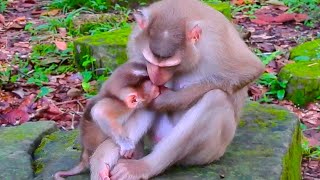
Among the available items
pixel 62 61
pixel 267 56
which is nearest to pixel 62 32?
pixel 62 61

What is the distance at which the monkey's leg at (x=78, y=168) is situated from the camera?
418 cm

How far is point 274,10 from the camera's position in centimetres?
955

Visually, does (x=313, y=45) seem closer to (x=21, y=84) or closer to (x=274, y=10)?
(x=274, y=10)

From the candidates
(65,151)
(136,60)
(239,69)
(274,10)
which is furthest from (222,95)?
(274,10)

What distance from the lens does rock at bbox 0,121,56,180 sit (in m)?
4.46

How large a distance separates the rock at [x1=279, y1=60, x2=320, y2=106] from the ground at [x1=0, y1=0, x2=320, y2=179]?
0.22 feet

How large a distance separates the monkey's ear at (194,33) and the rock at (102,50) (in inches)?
120

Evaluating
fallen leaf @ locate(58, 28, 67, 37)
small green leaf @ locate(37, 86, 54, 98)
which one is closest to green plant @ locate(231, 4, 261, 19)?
fallen leaf @ locate(58, 28, 67, 37)

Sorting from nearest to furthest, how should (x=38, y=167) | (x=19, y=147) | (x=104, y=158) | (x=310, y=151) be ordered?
(x=104, y=158) → (x=38, y=167) → (x=19, y=147) → (x=310, y=151)

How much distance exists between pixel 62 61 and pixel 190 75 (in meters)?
3.75

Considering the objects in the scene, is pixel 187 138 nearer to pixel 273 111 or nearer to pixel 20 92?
pixel 273 111

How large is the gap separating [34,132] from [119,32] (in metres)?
2.53

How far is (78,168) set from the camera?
423 cm

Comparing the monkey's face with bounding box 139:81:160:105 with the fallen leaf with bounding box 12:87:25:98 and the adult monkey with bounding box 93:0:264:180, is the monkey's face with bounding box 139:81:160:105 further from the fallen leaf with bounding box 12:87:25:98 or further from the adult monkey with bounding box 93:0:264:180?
the fallen leaf with bounding box 12:87:25:98
